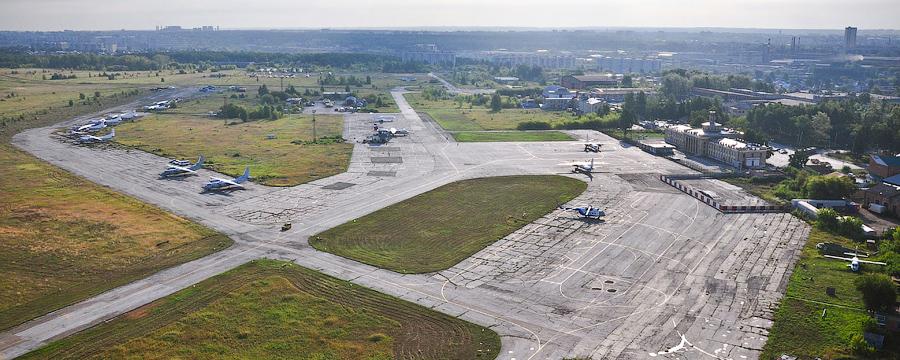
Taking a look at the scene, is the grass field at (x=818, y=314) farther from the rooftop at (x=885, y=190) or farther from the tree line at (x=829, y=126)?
the tree line at (x=829, y=126)

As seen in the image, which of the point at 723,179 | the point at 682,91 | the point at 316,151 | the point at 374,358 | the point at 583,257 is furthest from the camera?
the point at 682,91

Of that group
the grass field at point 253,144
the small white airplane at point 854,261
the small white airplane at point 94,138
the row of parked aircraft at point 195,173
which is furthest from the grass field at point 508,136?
the small white airplane at point 854,261


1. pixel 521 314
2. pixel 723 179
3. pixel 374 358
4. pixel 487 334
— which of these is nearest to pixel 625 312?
pixel 521 314

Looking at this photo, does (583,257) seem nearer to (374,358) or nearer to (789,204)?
(374,358)

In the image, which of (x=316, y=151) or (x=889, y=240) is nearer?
(x=889, y=240)

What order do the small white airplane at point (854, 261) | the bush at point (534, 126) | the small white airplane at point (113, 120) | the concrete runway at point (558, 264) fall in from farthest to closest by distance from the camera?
the bush at point (534, 126), the small white airplane at point (113, 120), the small white airplane at point (854, 261), the concrete runway at point (558, 264)

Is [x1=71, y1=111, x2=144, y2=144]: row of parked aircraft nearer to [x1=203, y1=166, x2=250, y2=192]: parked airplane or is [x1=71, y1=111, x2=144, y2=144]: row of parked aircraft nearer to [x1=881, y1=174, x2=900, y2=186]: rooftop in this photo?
[x1=203, y1=166, x2=250, y2=192]: parked airplane

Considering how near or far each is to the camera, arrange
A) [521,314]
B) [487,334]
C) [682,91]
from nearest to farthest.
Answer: [487,334]
[521,314]
[682,91]
